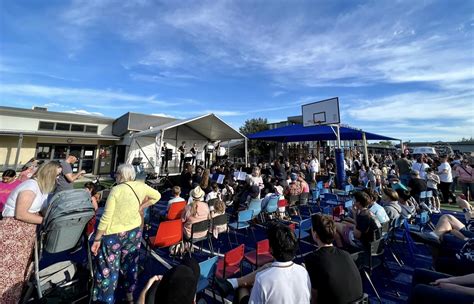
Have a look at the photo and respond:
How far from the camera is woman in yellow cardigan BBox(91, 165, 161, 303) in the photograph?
7.15ft

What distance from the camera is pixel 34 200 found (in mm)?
2076

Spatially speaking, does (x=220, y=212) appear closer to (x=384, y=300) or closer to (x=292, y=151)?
(x=384, y=300)

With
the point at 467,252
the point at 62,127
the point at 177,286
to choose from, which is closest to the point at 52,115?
the point at 62,127

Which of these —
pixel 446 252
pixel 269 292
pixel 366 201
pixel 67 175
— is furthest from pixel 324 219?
pixel 67 175

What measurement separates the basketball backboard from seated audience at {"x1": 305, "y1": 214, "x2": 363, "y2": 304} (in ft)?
33.7

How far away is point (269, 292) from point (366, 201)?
2.35 metres

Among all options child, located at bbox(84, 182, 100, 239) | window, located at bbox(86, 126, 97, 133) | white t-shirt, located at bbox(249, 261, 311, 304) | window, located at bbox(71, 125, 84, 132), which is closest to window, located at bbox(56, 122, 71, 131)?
window, located at bbox(71, 125, 84, 132)

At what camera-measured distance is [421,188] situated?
224 inches

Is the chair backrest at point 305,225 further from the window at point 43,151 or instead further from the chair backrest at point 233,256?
the window at point 43,151

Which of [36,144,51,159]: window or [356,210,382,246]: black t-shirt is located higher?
[36,144,51,159]: window

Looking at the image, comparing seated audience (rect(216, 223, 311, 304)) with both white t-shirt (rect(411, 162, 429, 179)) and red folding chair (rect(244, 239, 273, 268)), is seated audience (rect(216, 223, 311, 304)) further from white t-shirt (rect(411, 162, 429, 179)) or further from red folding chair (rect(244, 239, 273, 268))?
white t-shirt (rect(411, 162, 429, 179))

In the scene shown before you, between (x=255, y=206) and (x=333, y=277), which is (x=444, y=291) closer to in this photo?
(x=333, y=277)

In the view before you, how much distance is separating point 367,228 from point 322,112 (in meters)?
10.2

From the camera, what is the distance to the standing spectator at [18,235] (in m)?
1.96
